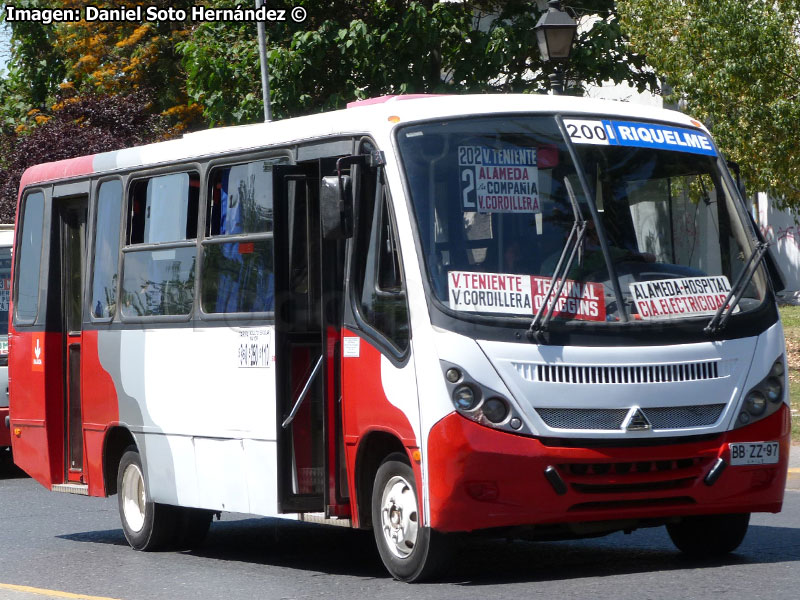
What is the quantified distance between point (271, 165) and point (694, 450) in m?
3.24

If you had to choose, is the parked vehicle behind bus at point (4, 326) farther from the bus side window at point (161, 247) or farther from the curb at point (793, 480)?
the curb at point (793, 480)

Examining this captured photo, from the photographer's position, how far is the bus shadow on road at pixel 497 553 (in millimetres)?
8875

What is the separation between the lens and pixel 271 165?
9836mm

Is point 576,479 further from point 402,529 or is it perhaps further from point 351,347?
point 351,347

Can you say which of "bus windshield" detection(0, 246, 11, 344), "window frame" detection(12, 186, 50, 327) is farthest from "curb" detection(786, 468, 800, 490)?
"bus windshield" detection(0, 246, 11, 344)

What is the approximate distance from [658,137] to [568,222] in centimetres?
103

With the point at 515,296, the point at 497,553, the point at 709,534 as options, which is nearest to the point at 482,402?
the point at 515,296

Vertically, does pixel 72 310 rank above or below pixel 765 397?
above

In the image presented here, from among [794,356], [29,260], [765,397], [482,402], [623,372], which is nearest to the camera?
[482,402]

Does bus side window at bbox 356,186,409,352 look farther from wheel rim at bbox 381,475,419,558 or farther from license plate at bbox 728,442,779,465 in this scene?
license plate at bbox 728,442,779,465

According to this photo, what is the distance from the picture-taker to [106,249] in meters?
11.9

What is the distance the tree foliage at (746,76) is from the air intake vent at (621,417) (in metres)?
13.4

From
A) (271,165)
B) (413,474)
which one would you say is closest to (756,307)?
(413,474)

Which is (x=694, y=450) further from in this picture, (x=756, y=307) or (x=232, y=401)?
(x=232, y=401)
